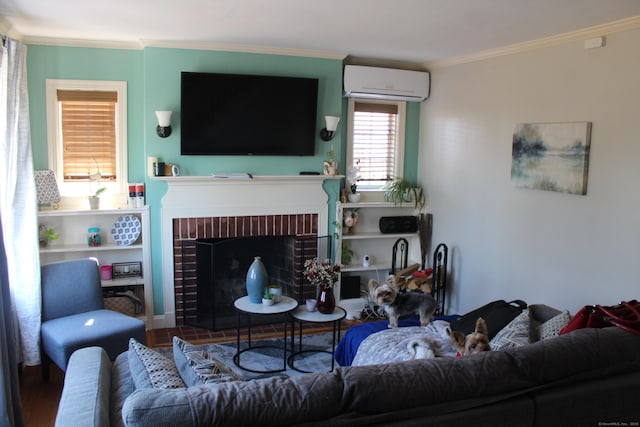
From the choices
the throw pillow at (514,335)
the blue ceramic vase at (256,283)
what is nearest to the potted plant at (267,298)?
the blue ceramic vase at (256,283)

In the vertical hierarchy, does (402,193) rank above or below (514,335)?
above

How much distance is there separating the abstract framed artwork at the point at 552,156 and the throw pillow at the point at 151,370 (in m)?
2.93

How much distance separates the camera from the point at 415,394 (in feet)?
6.10

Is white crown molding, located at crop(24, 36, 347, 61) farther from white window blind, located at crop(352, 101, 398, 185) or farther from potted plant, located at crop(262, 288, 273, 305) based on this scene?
potted plant, located at crop(262, 288, 273, 305)

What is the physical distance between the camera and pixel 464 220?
194 inches

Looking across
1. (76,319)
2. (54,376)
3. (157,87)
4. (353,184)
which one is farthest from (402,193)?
(54,376)

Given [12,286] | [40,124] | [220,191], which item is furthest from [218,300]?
[40,124]

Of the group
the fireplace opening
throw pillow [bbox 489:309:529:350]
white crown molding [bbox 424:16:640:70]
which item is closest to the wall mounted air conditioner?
white crown molding [bbox 424:16:640:70]

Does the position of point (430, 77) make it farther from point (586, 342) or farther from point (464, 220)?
point (586, 342)

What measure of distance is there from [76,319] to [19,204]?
91 cm

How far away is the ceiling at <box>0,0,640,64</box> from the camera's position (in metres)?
3.13

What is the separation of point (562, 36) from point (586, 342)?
244 centimetres

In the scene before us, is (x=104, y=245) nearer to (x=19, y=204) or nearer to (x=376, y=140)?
(x=19, y=204)

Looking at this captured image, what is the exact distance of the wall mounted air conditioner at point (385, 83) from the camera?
16.4 ft
